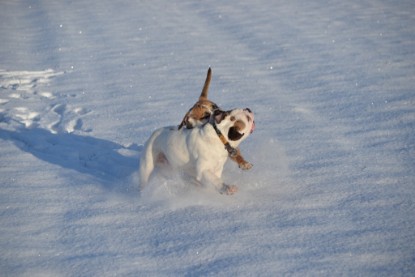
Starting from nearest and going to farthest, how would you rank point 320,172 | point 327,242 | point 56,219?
1. point 327,242
2. point 56,219
3. point 320,172

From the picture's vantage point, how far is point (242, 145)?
14.9 ft

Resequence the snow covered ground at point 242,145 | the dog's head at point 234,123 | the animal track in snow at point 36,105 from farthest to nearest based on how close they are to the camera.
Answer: the animal track in snow at point 36,105 < the dog's head at point 234,123 < the snow covered ground at point 242,145

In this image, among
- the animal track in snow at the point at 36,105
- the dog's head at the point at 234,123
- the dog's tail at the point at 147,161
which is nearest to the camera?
the dog's head at the point at 234,123

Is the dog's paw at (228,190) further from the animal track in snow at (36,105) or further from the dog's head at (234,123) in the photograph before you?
the animal track in snow at (36,105)

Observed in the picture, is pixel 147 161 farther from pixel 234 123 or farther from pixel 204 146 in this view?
pixel 234 123

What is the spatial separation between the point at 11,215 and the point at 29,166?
858 millimetres

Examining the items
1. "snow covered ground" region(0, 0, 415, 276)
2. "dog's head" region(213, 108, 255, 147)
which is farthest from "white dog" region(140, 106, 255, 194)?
"snow covered ground" region(0, 0, 415, 276)

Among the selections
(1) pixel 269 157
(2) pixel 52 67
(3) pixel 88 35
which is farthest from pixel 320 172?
(3) pixel 88 35

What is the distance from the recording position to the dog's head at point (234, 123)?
3.38 meters

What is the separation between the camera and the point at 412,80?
18.4 feet

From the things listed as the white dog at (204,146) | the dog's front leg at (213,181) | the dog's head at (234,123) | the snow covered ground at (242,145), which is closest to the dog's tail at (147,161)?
the white dog at (204,146)

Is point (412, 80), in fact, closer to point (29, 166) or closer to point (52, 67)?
point (29, 166)

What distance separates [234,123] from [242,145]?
1.18 meters

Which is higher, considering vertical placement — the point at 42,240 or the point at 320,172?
the point at 320,172
